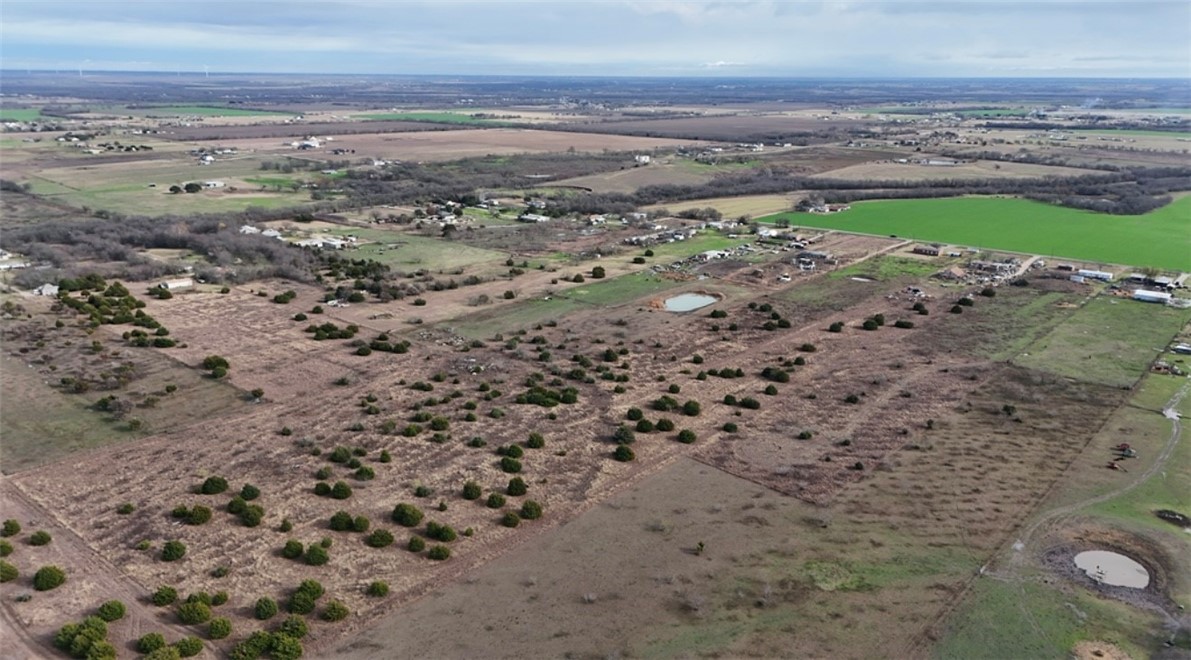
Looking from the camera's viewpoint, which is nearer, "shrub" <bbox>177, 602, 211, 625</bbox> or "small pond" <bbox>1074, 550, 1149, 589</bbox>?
"shrub" <bbox>177, 602, 211, 625</bbox>

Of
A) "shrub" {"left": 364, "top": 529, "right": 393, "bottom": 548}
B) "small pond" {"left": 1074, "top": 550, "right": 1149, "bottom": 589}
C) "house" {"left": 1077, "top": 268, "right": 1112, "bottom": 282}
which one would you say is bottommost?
"small pond" {"left": 1074, "top": 550, "right": 1149, "bottom": 589}

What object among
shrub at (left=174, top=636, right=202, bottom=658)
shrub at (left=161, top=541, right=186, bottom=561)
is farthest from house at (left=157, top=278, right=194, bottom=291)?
shrub at (left=174, top=636, right=202, bottom=658)

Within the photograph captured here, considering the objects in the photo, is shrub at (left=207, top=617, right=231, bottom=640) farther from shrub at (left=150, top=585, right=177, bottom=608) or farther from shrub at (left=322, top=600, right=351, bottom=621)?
shrub at (left=322, top=600, right=351, bottom=621)

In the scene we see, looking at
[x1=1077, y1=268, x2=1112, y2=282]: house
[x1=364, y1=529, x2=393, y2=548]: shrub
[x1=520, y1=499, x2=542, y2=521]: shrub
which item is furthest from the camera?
[x1=1077, y1=268, x2=1112, y2=282]: house

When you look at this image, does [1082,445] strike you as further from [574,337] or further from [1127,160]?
[1127,160]

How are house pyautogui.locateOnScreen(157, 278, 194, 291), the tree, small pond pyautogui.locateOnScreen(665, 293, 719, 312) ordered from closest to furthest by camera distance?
the tree → small pond pyautogui.locateOnScreen(665, 293, 719, 312) → house pyautogui.locateOnScreen(157, 278, 194, 291)

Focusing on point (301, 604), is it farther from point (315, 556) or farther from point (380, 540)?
point (380, 540)

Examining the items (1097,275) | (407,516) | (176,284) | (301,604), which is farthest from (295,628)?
(1097,275)
